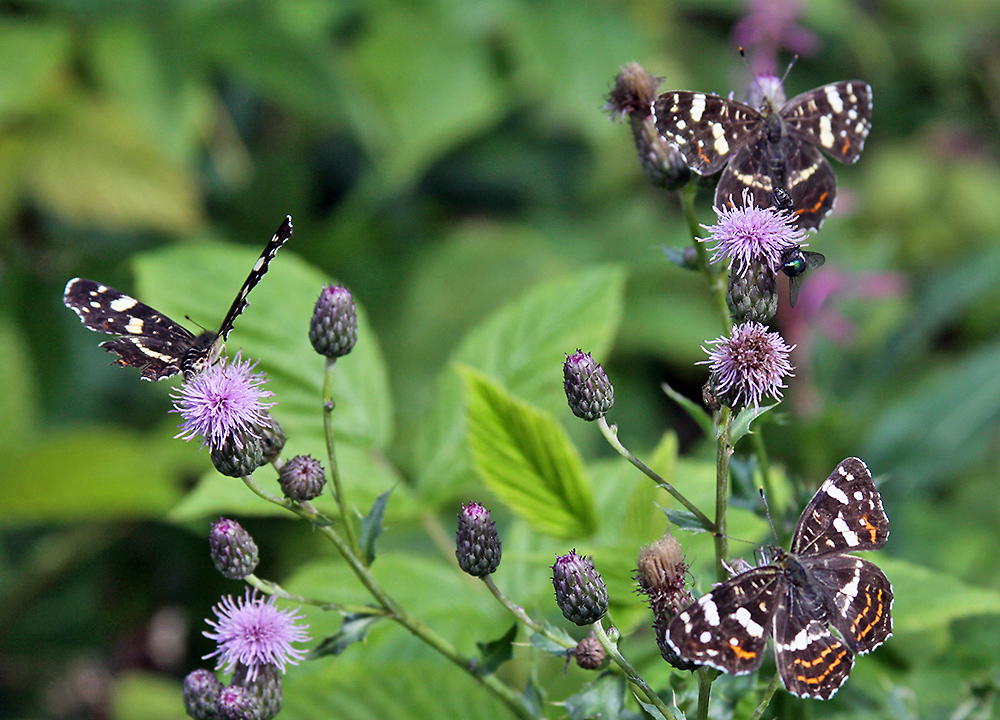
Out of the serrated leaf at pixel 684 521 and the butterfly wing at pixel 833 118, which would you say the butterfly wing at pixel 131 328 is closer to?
the serrated leaf at pixel 684 521

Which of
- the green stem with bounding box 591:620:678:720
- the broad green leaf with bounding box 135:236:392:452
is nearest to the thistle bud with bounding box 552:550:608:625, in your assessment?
the green stem with bounding box 591:620:678:720

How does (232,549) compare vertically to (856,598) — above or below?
below

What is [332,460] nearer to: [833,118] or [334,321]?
[334,321]

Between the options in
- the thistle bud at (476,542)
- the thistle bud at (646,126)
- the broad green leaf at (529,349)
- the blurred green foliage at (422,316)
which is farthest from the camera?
the broad green leaf at (529,349)

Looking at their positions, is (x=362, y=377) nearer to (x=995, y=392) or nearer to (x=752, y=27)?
(x=995, y=392)

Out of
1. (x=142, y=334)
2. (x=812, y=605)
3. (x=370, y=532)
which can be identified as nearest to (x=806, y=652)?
(x=812, y=605)

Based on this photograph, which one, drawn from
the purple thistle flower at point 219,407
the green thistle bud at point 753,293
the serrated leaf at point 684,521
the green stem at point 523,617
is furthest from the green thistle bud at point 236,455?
the green thistle bud at point 753,293
